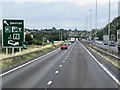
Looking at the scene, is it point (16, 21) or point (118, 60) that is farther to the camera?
point (16, 21)

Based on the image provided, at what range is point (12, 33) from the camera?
40.3 meters

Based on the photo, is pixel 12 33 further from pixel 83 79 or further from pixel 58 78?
pixel 83 79

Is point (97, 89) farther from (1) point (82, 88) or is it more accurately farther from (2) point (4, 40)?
(2) point (4, 40)

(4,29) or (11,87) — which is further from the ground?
(4,29)

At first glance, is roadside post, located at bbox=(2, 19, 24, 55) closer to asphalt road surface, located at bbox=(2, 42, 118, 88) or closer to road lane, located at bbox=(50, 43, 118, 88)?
asphalt road surface, located at bbox=(2, 42, 118, 88)

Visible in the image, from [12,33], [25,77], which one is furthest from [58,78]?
[12,33]

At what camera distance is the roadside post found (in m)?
40.1

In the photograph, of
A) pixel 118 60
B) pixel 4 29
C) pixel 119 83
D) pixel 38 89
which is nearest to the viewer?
pixel 38 89

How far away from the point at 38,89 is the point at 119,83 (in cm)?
466

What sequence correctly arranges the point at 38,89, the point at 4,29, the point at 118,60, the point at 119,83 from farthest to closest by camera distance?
1. the point at 4,29
2. the point at 118,60
3. the point at 119,83
4. the point at 38,89

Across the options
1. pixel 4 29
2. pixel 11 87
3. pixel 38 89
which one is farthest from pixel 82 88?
pixel 4 29

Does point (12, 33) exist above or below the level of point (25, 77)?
above

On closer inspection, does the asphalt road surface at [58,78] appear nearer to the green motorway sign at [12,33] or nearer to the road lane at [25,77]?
the road lane at [25,77]

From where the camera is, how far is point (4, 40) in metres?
40.1
